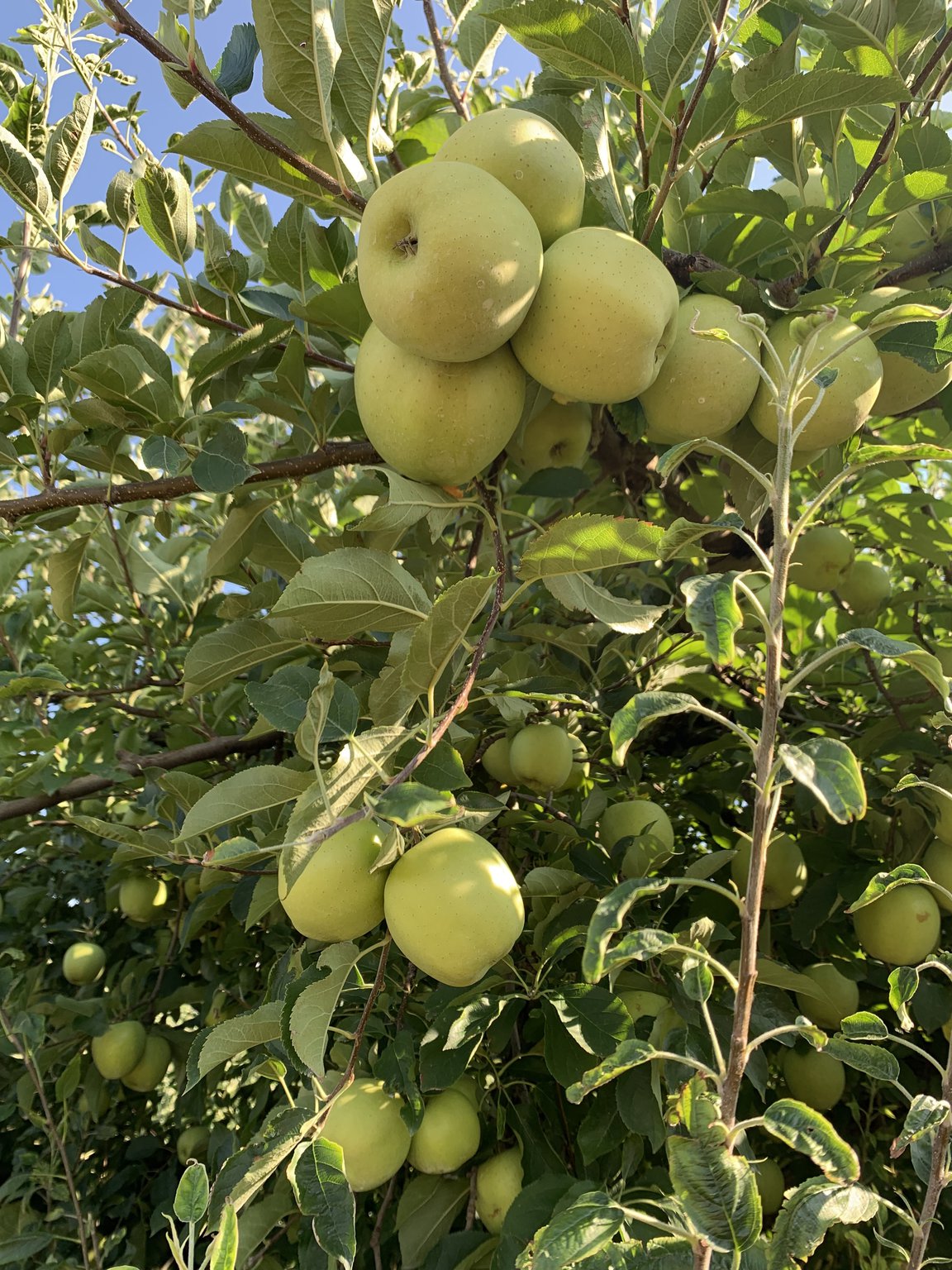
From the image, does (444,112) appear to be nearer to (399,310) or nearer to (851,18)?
(851,18)

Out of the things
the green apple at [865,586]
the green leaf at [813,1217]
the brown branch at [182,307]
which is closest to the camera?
the green leaf at [813,1217]

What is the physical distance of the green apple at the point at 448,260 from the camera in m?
0.88

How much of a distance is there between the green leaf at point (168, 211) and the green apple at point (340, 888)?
0.88 metres

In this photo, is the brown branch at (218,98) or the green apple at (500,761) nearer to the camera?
the brown branch at (218,98)

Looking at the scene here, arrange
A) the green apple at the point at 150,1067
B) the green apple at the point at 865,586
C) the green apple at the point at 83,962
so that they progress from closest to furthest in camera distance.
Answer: the green apple at the point at 865,586 → the green apple at the point at 150,1067 → the green apple at the point at 83,962

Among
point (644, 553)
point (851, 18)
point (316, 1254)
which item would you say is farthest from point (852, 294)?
point (316, 1254)

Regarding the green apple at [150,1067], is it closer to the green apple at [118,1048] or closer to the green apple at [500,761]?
the green apple at [118,1048]

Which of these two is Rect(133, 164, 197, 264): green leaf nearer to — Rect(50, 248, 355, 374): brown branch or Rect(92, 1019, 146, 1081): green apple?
Rect(50, 248, 355, 374): brown branch

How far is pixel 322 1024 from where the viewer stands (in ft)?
3.14

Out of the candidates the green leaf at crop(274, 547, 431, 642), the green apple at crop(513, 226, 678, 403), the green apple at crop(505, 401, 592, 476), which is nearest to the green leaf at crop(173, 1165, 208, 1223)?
the green leaf at crop(274, 547, 431, 642)

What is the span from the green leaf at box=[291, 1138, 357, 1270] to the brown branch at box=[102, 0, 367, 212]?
110cm

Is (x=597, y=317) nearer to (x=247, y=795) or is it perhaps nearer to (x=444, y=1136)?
(x=247, y=795)

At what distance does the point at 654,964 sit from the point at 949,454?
0.94 m

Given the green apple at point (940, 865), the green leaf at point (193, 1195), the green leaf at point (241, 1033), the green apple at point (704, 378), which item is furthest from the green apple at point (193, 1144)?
the green apple at point (704, 378)
